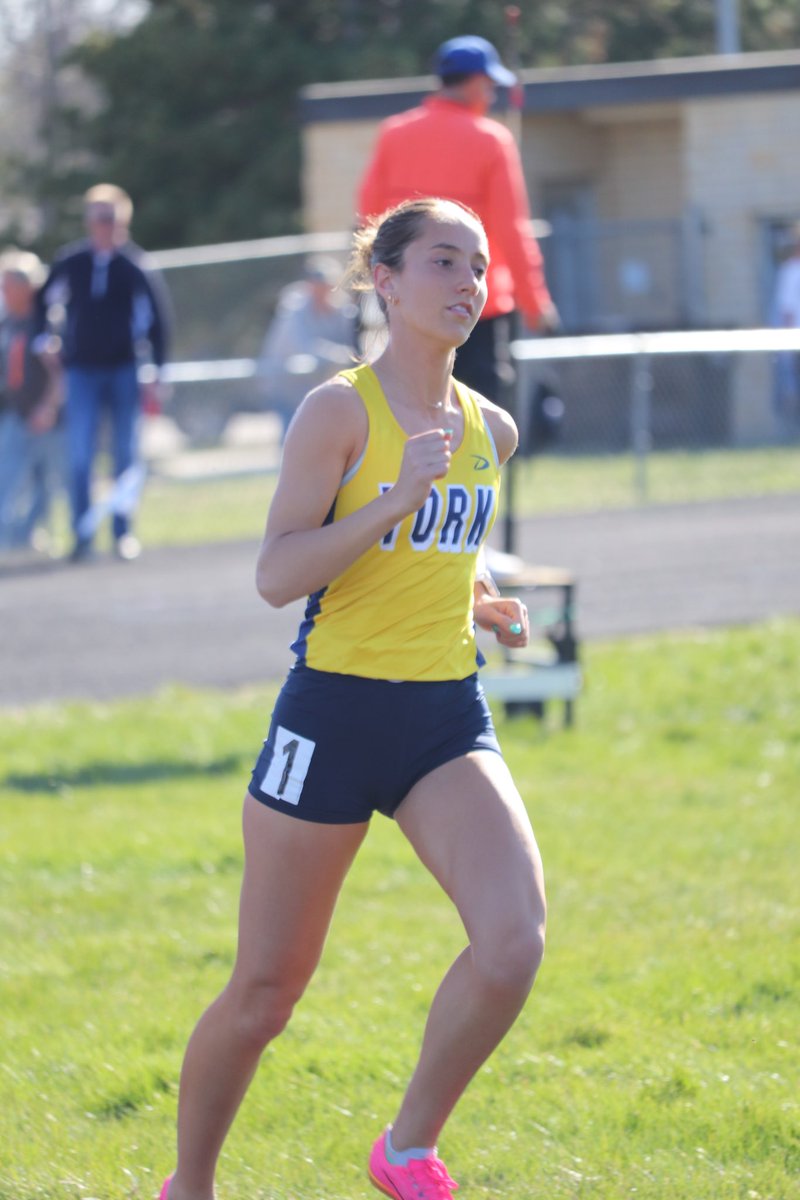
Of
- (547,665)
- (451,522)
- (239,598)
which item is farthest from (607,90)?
(451,522)

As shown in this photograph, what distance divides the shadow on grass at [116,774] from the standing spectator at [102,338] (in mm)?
6283

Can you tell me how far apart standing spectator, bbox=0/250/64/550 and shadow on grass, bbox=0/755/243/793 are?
22.4 ft

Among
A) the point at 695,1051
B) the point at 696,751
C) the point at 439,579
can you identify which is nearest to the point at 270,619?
the point at 696,751

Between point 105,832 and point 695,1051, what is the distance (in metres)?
2.93

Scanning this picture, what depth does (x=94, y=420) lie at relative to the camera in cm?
1408

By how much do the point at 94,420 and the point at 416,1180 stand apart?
11.1 meters

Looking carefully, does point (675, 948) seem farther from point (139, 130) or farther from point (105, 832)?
point (139, 130)

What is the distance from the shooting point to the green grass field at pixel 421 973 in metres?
4.12

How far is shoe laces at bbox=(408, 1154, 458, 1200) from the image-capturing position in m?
3.54

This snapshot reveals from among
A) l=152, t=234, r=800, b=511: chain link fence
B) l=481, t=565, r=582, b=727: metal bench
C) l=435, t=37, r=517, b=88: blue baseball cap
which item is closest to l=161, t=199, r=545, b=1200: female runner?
l=435, t=37, r=517, b=88: blue baseball cap

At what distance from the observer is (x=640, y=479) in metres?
17.3

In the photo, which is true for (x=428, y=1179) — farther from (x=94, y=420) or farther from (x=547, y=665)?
(x=94, y=420)

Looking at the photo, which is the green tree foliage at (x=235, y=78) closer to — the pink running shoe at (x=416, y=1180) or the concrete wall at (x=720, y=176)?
the concrete wall at (x=720, y=176)

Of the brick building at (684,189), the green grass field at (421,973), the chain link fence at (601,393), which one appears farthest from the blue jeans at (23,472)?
the brick building at (684,189)
